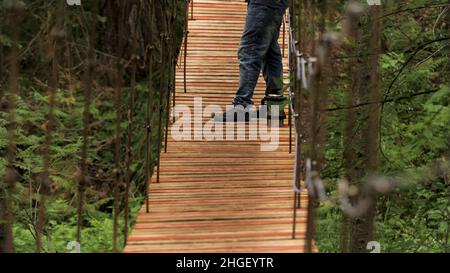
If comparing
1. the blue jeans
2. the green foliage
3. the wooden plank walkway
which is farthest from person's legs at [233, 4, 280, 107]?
the green foliage

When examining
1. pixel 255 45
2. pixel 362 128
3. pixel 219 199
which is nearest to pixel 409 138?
pixel 362 128

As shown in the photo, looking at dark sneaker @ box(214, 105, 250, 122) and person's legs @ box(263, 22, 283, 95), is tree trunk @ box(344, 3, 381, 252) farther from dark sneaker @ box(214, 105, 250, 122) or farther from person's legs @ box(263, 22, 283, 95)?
dark sneaker @ box(214, 105, 250, 122)

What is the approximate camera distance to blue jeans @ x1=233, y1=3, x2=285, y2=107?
349 cm

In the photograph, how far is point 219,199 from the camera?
8.99ft

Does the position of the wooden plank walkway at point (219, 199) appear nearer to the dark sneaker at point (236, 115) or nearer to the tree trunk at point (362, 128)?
the dark sneaker at point (236, 115)

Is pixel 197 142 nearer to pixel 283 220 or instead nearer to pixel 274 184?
pixel 274 184

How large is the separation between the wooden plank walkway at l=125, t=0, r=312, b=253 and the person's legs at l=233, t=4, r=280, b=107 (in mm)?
251

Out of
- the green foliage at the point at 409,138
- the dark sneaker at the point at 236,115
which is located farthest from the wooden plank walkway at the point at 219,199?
the green foliage at the point at 409,138

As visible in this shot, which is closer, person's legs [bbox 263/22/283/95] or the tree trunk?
the tree trunk

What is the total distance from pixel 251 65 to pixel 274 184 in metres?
0.90

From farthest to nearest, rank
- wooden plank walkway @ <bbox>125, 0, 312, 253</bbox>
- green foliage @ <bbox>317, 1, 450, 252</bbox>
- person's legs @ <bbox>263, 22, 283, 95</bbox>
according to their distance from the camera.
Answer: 1. person's legs @ <bbox>263, 22, 283, 95</bbox>
2. green foliage @ <bbox>317, 1, 450, 252</bbox>
3. wooden plank walkway @ <bbox>125, 0, 312, 253</bbox>

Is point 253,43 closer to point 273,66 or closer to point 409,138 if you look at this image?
point 273,66

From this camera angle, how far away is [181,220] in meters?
2.55

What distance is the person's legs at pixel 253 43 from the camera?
3.49 meters
